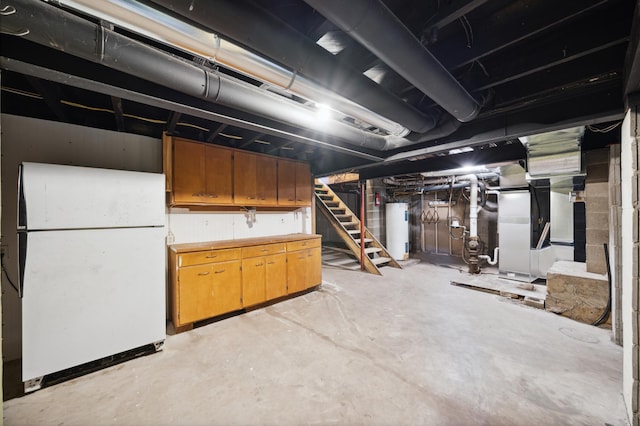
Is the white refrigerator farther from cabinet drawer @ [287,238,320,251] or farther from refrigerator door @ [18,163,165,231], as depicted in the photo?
cabinet drawer @ [287,238,320,251]

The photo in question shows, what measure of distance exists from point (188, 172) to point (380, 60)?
251cm

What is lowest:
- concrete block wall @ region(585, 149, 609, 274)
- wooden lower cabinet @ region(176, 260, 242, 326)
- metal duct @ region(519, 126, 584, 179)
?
wooden lower cabinet @ region(176, 260, 242, 326)

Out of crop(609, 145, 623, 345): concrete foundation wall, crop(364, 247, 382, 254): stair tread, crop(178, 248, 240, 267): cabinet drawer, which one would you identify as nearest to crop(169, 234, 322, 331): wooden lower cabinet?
crop(178, 248, 240, 267): cabinet drawer

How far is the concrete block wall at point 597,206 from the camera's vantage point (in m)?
2.86

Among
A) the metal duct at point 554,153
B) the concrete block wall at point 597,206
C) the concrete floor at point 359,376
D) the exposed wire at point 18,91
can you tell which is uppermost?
the exposed wire at point 18,91

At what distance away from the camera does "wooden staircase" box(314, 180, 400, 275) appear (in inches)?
213

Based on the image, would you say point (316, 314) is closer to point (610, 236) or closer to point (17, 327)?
point (17, 327)

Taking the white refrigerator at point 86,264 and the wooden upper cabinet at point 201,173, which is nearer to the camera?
the white refrigerator at point 86,264

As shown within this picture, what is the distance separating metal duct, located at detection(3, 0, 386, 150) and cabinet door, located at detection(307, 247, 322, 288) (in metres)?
2.35

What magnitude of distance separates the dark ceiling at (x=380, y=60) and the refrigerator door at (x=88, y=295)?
1.20 metres

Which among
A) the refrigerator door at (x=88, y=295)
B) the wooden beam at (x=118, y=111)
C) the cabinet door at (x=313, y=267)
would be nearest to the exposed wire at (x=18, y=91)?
the wooden beam at (x=118, y=111)

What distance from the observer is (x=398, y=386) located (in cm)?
181

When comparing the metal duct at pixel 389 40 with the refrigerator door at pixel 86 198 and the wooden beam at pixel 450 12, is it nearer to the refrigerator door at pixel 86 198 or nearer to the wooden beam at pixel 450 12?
the wooden beam at pixel 450 12

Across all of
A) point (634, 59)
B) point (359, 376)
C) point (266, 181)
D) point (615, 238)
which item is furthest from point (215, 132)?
point (615, 238)
